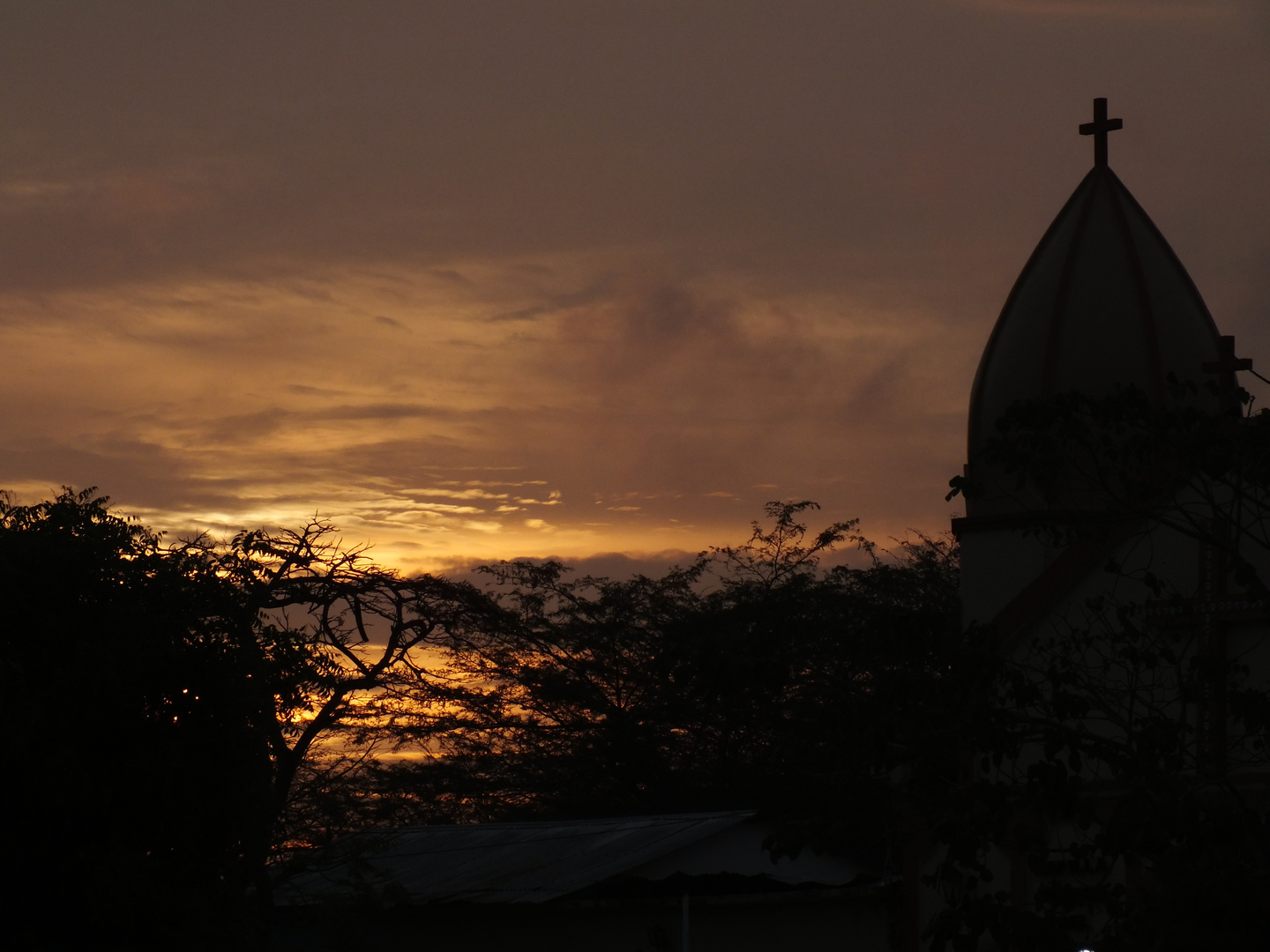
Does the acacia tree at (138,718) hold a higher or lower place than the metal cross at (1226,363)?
lower

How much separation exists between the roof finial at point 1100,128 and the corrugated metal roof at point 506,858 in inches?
392

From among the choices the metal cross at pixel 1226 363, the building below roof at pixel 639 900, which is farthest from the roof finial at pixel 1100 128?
the building below roof at pixel 639 900

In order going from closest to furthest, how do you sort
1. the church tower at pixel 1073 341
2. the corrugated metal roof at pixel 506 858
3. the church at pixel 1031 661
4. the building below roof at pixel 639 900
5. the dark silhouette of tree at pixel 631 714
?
1. the church at pixel 1031 661
2. the building below roof at pixel 639 900
3. the corrugated metal roof at pixel 506 858
4. the church tower at pixel 1073 341
5. the dark silhouette of tree at pixel 631 714

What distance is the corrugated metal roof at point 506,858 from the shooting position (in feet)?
53.5

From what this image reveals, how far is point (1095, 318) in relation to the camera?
18.5 metres

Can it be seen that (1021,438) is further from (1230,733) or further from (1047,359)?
(1047,359)

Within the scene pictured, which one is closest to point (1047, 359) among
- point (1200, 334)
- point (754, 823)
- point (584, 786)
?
point (1200, 334)

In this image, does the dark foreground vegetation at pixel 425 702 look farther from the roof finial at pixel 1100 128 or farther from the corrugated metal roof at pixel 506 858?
the roof finial at pixel 1100 128

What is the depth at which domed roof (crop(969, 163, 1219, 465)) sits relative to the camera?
1816cm

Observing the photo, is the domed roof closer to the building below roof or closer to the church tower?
the church tower

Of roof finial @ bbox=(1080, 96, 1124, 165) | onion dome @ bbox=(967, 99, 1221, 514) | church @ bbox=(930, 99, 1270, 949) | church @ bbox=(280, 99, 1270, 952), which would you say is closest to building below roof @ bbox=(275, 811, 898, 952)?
church @ bbox=(280, 99, 1270, 952)

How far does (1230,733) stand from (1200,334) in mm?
7832

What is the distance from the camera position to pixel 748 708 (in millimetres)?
30672

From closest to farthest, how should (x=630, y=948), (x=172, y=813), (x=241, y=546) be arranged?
(x=172, y=813) → (x=241, y=546) → (x=630, y=948)
